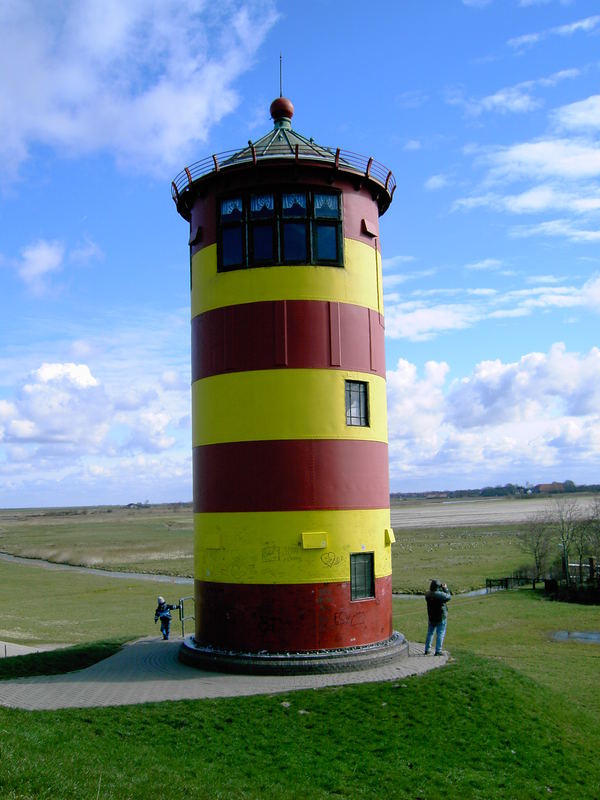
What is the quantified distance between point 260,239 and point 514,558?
54691mm

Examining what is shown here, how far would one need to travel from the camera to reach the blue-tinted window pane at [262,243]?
16.8m

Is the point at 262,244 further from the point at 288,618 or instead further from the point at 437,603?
the point at 437,603

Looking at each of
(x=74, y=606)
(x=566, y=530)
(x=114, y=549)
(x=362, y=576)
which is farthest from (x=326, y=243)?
(x=114, y=549)

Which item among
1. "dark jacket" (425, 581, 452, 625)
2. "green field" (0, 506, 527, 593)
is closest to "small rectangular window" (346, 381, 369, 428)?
"dark jacket" (425, 581, 452, 625)

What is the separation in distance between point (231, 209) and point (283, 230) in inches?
58.3

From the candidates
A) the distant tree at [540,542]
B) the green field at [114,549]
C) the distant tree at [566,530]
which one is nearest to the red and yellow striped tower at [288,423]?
the distant tree at [566,530]

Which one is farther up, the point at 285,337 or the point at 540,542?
the point at 285,337

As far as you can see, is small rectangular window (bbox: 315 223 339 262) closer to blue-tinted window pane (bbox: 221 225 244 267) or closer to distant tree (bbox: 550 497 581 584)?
blue-tinted window pane (bbox: 221 225 244 267)

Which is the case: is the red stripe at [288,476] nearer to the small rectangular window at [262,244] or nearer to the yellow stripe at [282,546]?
the yellow stripe at [282,546]

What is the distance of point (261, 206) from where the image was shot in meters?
16.9

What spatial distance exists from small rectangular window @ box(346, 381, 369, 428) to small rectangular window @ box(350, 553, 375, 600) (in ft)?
10.1

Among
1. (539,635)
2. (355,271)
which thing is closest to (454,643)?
(539,635)

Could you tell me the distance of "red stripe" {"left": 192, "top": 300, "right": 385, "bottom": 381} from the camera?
1642 cm

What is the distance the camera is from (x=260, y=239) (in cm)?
1688
